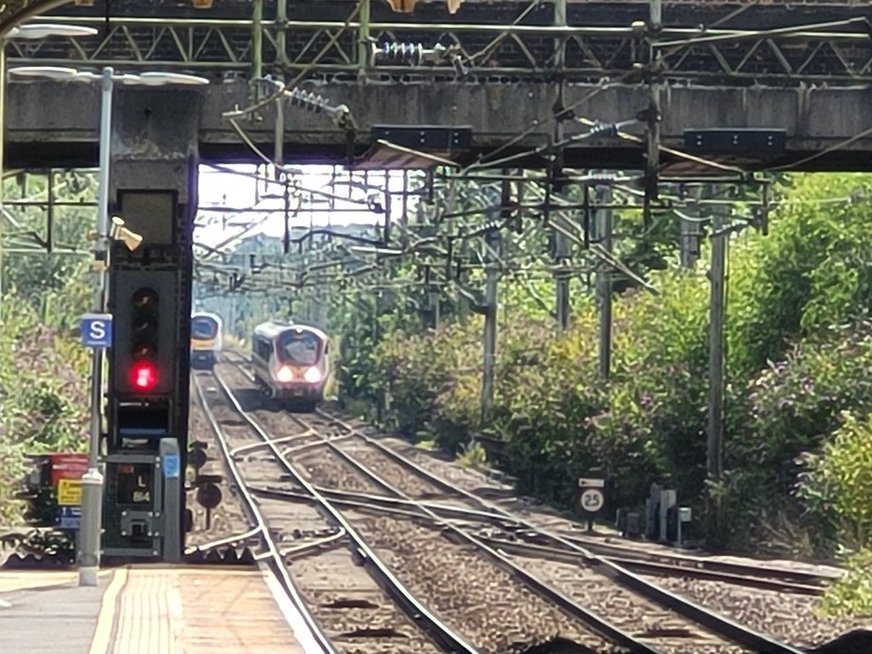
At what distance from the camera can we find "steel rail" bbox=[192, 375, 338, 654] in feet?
60.8

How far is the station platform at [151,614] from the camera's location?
53.4ft

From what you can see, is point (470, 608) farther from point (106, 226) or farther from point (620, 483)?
point (620, 483)

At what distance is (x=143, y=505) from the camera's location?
80.8 ft

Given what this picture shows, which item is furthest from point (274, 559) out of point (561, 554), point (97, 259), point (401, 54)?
point (401, 54)

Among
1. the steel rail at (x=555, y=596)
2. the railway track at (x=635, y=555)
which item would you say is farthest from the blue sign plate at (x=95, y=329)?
the railway track at (x=635, y=555)

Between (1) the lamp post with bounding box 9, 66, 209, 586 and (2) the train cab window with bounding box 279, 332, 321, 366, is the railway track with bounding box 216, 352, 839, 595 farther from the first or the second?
(2) the train cab window with bounding box 279, 332, 321, 366

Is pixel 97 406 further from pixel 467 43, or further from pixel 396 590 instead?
pixel 467 43

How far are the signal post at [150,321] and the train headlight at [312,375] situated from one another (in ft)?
166

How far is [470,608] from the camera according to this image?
2509cm

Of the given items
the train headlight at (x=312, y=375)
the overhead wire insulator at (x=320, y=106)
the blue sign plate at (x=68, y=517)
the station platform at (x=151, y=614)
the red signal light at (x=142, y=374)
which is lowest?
the station platform at (x=151, y=614)

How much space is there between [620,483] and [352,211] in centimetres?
876

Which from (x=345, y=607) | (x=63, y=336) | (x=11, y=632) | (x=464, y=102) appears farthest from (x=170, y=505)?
(x=63, y=336)

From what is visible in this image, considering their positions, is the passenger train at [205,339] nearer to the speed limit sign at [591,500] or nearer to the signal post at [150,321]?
the speed limit sign at [591,500]

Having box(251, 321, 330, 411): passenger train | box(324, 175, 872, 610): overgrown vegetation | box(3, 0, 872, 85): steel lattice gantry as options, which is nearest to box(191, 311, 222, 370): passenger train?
box(251, 321, 330, 411): passenger train
